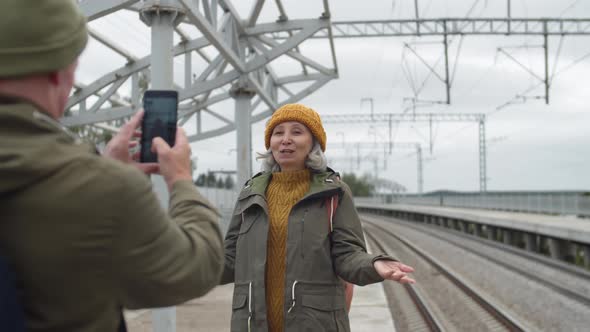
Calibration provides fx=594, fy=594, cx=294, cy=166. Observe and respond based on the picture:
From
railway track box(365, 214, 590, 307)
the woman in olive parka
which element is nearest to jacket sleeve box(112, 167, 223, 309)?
the woman in olive parka

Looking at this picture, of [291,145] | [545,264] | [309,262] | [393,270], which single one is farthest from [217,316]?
[545,264]

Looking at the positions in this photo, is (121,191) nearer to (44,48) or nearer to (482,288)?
(44,48)

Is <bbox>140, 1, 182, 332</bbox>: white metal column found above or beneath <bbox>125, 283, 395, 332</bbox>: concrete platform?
above

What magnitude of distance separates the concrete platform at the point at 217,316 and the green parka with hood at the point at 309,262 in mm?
4652

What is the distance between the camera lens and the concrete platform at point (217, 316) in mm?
7352

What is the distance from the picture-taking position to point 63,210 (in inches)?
44.2

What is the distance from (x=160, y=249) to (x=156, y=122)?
46cm

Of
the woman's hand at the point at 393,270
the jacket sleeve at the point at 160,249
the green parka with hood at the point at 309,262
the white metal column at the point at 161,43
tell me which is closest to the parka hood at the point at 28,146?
the jacket sleeve at the point at 160,249

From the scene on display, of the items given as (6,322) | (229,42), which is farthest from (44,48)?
(229,42)

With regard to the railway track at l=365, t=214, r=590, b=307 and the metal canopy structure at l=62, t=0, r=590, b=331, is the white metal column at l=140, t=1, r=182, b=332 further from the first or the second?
the railway track at l=365, t=214, r=590, b=307

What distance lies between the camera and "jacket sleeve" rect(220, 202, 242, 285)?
2961 millimetres

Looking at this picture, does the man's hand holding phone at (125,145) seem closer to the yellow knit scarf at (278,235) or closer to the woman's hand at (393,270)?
the woman's hand at (393,270)

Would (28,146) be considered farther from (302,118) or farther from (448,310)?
(448,310)

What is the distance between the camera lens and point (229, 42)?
32.8 ft
